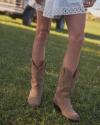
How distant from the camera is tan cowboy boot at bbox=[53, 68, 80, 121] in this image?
5023 millimetres

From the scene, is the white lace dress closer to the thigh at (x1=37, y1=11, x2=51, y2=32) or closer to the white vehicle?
the thigh at (x1=37, y1=11, x2=51, y2=32)

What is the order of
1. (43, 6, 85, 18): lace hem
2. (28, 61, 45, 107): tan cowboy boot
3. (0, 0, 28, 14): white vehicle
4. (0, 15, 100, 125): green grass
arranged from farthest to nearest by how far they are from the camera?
(0, 0, 28, 14): white vehicle
(28, 61, 45, 107): tan cowboy boot
(0, 15, 100, 125): green grass
(43, 6, 85, 18): lace hem

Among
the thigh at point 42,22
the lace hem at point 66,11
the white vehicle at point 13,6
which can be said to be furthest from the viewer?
the white vehicle at point 13,6

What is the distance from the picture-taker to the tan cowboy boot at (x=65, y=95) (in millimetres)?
5023

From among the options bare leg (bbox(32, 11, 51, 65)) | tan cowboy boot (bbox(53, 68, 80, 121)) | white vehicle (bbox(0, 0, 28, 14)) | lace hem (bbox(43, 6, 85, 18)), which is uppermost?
lace hem (bbox(43, 6, 85, 18))

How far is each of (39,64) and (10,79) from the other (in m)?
1.48

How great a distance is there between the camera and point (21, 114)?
503cm

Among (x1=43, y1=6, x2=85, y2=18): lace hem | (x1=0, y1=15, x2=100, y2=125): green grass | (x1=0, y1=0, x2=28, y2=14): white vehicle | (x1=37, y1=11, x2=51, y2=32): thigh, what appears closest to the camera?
(x1=43, y1=6, x2=85, y2=18): lace hem

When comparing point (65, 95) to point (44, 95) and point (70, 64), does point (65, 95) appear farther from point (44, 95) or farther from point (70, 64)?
point (44, 95)

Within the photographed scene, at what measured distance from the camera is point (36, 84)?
5469 mm

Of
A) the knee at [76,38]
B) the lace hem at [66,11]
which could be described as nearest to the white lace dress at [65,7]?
the lace hem at [66,11]

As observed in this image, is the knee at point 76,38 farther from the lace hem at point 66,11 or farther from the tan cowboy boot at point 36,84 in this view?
the tan cowboy boot at point 36,84

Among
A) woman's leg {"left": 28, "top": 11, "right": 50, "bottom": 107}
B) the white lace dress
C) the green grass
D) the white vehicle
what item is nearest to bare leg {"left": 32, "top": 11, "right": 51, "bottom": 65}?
woman's leg {"left": 28, "top": 11, "right": 50, "bottom": 107}

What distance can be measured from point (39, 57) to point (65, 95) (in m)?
0.53
